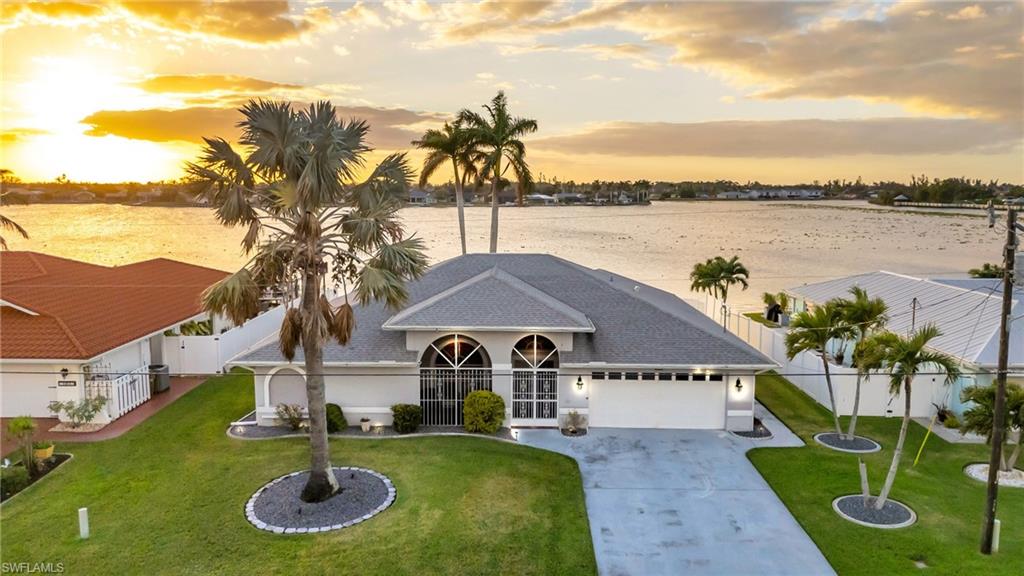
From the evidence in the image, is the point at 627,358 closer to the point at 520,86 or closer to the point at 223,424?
the point at 223,424

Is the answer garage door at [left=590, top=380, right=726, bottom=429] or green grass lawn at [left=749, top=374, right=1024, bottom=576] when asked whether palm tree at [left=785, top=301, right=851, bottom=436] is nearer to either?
garage door at [left=590, top=380, right=726, bottom=429]

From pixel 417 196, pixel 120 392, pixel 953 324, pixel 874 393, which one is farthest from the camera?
pixel 417 196

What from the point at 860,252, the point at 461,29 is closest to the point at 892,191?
the point at 860,252

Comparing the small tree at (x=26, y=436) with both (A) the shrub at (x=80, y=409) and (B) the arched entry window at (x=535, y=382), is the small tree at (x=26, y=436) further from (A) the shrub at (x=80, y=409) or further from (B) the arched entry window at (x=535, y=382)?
(B) the arched entry window at (x=535, y=382)

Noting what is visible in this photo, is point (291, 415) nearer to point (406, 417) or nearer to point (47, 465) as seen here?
point (406, 417)

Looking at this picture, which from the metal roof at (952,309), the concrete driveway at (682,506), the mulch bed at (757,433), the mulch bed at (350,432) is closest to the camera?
the concrete driveway at (682,506)

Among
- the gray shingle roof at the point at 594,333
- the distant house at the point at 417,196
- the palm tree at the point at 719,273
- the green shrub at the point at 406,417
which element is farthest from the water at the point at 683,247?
the green shrub at the point at 406,417

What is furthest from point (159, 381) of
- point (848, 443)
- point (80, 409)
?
point (848, 443)
